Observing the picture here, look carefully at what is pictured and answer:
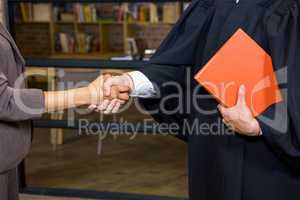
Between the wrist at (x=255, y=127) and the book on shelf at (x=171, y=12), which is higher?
the book on shelf at (x=171, y=12)

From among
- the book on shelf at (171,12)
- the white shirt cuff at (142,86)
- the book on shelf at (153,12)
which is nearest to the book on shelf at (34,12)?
the book on shelf at (153,12)

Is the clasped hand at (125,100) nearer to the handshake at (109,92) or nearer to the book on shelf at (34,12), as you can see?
the handshake at (109,92)

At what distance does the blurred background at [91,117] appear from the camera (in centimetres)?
358

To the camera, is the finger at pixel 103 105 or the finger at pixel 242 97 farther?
the finger at pixel 103 105

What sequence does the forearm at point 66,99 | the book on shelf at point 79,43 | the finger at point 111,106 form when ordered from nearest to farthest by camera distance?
the forearm at point 66,99 < the finger at point 111,106 < the book on shelf at point 79,43

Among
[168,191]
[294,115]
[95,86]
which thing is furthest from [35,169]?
[294,115]

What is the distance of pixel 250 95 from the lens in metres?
1.65

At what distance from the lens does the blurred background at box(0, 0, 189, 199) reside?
141 inches

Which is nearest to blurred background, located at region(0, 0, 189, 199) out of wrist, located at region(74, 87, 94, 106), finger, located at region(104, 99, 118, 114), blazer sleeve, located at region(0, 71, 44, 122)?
finger, located at region(104, 99, 118, 114)

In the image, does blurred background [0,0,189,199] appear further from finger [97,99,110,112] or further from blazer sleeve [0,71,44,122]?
blazer sleeve [0,71,44,122]

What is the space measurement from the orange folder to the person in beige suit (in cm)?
50

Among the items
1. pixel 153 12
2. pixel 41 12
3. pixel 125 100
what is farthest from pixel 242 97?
pixel 41 12

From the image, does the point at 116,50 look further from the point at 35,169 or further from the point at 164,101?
the point at 164,101

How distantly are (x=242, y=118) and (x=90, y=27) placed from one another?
25.2 ft
